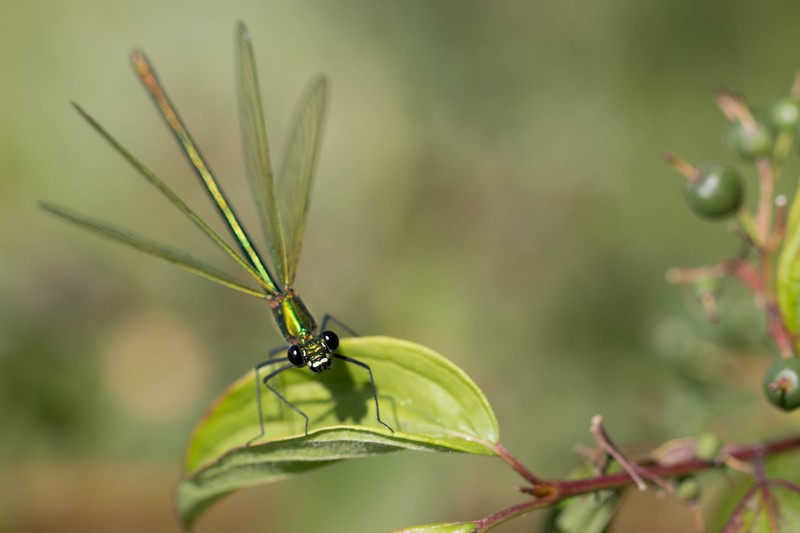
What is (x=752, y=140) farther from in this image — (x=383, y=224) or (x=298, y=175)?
(x=383, y=224)

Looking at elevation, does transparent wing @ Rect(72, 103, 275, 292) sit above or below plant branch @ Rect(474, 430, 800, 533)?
above

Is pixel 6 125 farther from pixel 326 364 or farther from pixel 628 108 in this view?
pixel 326 364

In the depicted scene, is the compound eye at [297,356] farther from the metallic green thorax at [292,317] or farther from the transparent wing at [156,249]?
the transparent wing at [156,249]

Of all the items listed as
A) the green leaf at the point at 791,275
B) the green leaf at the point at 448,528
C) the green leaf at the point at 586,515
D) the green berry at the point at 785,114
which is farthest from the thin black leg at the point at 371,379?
the green berry at the point at 785,114

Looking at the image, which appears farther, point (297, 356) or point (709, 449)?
point (297, 356)

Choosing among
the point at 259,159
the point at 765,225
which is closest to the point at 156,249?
the point at 259,159

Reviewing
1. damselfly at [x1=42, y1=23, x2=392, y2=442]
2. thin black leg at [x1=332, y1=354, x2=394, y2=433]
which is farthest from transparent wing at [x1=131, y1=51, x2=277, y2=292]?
thin black leg at [x1=332, y1=354, x2=394, y2=433]

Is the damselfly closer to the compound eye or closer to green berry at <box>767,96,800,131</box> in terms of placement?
the compound eye
